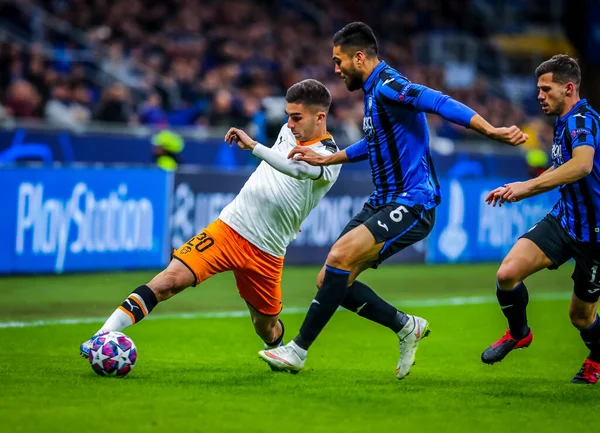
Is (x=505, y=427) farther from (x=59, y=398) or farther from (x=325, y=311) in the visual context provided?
(x=59, y=398)

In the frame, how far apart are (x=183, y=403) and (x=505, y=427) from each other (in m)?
1.89

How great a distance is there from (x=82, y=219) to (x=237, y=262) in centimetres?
690

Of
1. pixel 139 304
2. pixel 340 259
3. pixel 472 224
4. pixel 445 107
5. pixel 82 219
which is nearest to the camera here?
pixel 445 107

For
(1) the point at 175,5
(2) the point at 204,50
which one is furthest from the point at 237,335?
(1) the point at 175,5

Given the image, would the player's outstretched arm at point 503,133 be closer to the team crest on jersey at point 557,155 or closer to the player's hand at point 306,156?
the team crest on jersey at point 557,155

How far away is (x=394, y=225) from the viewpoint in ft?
23.5

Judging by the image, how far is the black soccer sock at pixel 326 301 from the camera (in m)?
7.11

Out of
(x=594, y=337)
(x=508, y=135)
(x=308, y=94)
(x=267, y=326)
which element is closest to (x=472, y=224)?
(x=594, y=337)

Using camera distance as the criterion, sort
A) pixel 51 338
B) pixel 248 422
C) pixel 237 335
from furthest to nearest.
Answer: pixel 237 335 < pixel 51 338 < pixel 248 422

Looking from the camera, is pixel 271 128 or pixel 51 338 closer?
pixel 51 338

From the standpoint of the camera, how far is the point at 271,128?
18.5 meters

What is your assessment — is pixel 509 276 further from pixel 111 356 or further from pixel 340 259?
pixel 111 356

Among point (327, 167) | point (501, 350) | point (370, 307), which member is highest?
point (327, 167)

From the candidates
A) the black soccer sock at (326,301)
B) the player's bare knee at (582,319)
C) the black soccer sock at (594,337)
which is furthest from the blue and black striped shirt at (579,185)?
the black soccer sock at (326,301)
